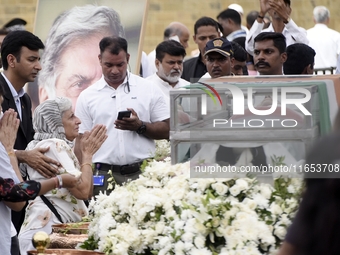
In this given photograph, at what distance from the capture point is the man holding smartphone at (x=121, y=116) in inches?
312

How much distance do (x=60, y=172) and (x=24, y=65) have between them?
1.70 meters

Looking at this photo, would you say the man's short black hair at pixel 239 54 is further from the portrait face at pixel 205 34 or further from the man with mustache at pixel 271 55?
the portrait face at pixel 205 34

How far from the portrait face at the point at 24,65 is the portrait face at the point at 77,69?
1.83 metres

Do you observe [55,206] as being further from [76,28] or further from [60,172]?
[76,28]

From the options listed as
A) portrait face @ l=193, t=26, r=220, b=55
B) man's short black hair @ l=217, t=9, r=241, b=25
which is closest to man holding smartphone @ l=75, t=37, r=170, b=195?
portrait face @ l=193, t=26, r=220, b=55

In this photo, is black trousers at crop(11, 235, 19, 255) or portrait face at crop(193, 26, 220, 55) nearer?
black trousers at crop(11, 235, 19, 255)

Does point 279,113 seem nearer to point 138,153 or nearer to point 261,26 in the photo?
point 138,153

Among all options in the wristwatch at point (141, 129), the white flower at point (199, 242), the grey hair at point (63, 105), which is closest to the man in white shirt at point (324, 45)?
the wristwatch at point (141, 129)

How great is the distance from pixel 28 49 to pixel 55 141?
1.58 m

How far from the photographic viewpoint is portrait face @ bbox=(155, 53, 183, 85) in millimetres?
9547

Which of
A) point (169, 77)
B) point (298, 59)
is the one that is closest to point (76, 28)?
point (169, 77)

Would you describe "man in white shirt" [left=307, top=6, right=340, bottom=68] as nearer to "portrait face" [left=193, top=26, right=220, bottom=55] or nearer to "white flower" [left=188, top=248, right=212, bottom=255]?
"portrait face" [left=193, top=26, right=220, bottom=55]

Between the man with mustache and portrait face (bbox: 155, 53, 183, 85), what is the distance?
1630 mm

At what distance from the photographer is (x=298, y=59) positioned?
7.97 meters
